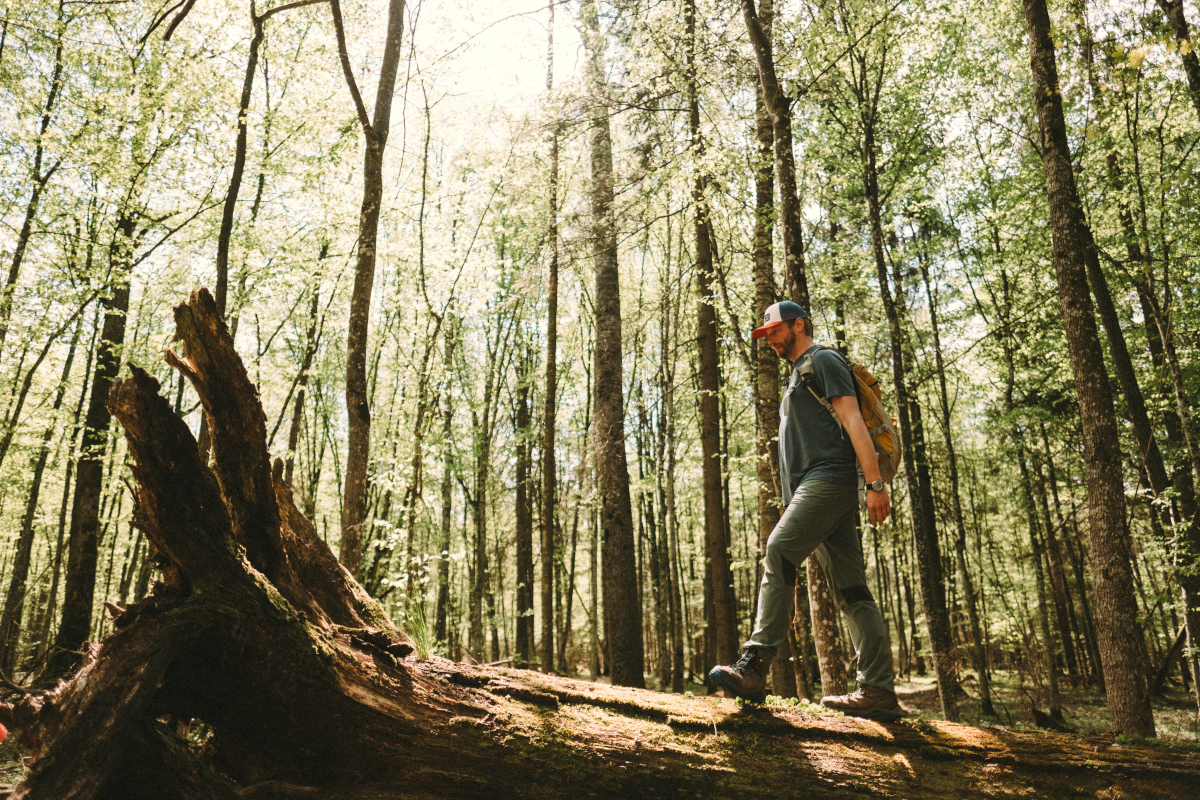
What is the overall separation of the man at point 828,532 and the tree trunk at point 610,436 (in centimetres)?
721

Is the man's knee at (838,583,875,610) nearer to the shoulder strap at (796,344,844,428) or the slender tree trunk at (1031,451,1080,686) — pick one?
the shoulder strap at (796,344,844,428)

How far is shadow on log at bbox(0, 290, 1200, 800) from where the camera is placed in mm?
2684

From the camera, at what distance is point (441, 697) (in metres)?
3.34

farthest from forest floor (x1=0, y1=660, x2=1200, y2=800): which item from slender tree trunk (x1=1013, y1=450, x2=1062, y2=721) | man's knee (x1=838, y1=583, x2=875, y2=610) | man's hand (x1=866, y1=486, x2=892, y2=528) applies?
slender tree trunk (x1=1013, y1=450, x2=1062, y2=721)

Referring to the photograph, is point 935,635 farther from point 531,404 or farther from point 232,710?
point 531,404

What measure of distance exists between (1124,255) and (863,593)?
1436 cm

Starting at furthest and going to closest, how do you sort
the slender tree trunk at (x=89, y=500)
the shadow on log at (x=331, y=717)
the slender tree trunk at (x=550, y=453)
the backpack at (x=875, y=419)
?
the slender tree trunk at (x=550, y=453) → the slender tree trunk at (x=89, y=500) → the backpack at (x=875, y=419) → the shadow on log at (x=331, y=717)

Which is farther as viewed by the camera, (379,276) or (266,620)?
(379,276)

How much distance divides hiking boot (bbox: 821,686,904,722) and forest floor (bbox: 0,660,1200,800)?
0.71 feet

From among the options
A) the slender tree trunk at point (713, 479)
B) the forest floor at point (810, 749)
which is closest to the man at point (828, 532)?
the forest floor at point (810, 749)

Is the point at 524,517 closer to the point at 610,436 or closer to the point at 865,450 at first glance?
the point at 610,436

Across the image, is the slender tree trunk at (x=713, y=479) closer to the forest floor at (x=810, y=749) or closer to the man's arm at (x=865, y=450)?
the man's arm at (x=865, y=450)

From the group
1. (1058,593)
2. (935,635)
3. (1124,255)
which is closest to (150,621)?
(935,635)

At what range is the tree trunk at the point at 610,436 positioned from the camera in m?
10.9
